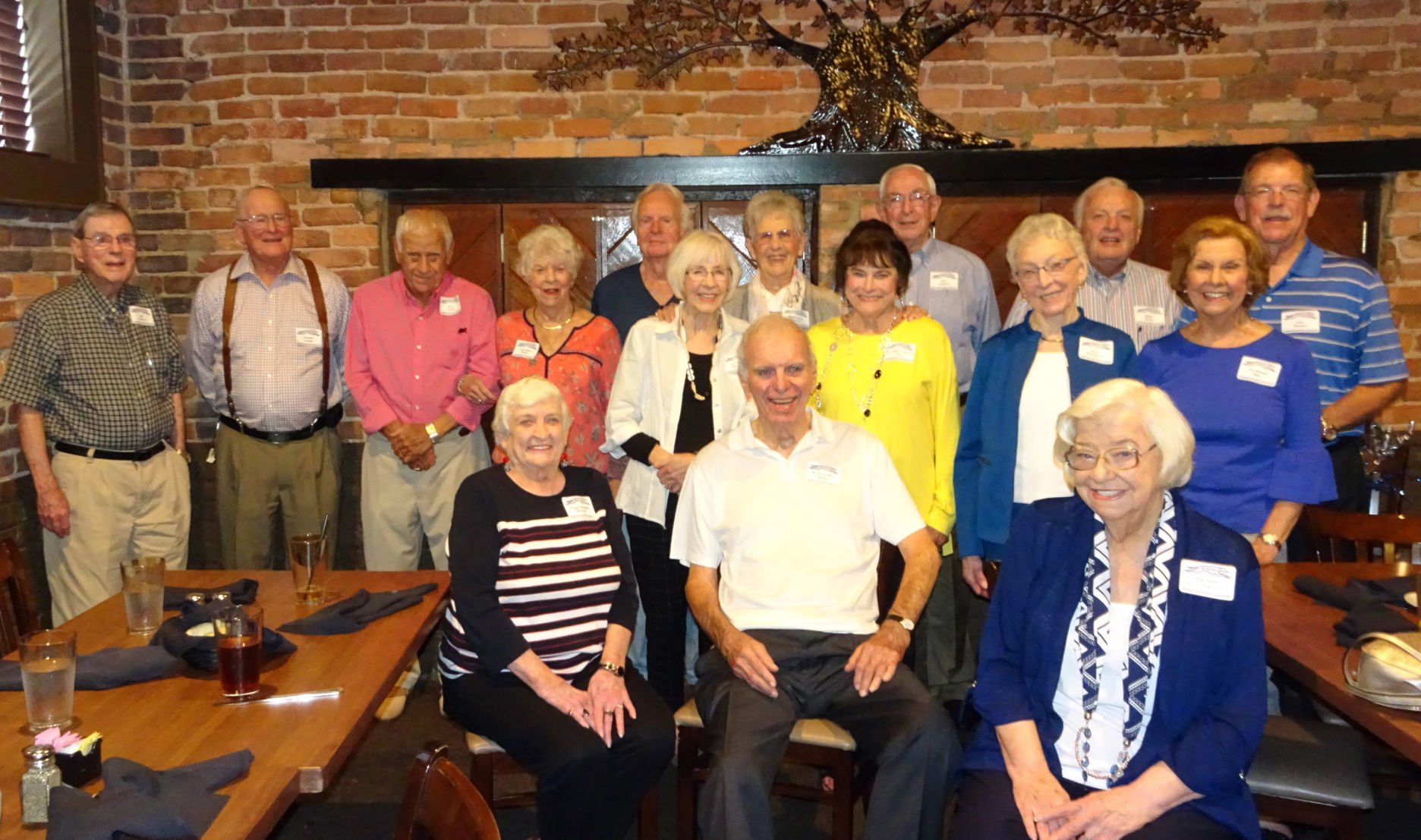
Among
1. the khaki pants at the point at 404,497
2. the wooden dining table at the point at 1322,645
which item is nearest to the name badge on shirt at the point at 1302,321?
the wooden dining table at the point at 1322,645

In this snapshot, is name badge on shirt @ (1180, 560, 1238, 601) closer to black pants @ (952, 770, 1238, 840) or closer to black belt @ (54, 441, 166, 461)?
black pants @ (952, 770, 1238, 840)

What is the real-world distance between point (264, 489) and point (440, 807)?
2984mm

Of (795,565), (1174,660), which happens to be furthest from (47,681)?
(1174,660)

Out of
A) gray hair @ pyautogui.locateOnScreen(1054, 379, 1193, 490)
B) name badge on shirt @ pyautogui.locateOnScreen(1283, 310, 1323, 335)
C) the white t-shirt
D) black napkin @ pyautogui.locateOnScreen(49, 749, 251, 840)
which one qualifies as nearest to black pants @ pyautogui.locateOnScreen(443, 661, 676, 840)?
the white t-shirt

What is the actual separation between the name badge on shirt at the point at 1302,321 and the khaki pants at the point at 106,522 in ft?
12.1

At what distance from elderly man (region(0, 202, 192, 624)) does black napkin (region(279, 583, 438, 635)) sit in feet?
5.01

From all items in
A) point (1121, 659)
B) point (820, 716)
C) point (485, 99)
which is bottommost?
point (820, 716)

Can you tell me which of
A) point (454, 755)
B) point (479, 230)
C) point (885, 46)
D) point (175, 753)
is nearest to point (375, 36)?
point (479, 230)

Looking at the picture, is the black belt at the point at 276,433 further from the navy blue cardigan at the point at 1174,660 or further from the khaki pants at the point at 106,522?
the navy blue cardigan at the point at 1174,660

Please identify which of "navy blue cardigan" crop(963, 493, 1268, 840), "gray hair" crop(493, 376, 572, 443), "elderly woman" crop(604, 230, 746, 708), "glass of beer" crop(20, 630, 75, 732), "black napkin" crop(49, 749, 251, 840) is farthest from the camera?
"elderly woman" crop(604, 230, 746, 708)

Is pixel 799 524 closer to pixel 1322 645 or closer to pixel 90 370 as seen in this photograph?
pixel 1322 645

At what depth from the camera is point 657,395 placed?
3.15 m

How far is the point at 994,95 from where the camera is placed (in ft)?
15.1

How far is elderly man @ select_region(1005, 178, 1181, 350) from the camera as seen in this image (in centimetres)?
349
